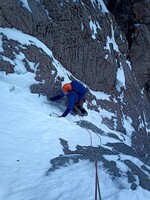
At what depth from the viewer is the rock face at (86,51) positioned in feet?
32.9

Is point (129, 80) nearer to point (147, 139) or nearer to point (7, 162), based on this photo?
point (147, 139)

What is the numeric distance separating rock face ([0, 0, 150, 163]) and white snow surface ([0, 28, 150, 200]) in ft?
5.24

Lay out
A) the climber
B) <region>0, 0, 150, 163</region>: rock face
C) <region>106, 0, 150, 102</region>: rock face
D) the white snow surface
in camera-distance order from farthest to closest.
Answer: <region>106, 0, 150, 102</region>: rock face, <region>0, 0, 150, 163</region>: rock face, the climber, the white snow surface

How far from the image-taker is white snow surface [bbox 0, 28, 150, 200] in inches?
153

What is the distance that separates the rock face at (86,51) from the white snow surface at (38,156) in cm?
160

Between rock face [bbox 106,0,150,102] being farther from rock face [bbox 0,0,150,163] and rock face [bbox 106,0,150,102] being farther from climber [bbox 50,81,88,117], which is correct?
climber [bbox 50,81,88,117]

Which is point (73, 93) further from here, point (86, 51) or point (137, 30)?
point (137, 30)

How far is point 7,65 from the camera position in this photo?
8539mm

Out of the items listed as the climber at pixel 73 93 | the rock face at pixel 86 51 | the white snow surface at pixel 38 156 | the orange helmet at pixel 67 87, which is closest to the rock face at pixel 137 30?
the rock face at pixel 86 51

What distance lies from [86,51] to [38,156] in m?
9.58

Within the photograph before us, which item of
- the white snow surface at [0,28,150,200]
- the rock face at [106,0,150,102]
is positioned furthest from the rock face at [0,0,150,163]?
the rock face at [106,0,150,102]

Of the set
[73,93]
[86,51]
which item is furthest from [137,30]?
[73,93]

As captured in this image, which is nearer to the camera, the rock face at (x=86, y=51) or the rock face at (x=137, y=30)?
the rock face at (x=86, y=51)

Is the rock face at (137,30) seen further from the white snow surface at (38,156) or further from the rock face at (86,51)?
the white snow surface at (38,156)
